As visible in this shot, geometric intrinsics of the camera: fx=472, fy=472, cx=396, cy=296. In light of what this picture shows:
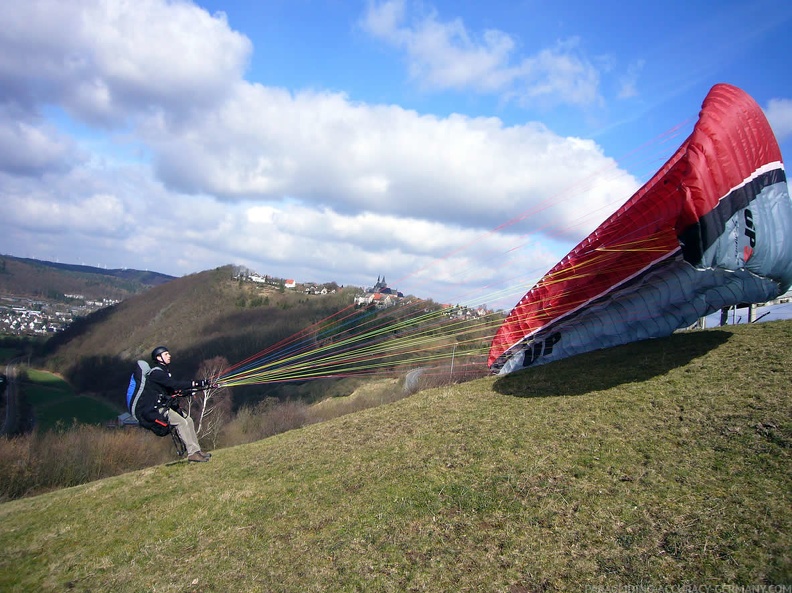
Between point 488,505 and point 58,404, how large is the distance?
234 feet

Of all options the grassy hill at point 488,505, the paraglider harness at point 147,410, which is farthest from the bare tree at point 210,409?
the grassy hill at point 488,505

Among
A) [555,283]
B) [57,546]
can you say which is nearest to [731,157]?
[555,283]

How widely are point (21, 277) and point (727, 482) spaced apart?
24298cm

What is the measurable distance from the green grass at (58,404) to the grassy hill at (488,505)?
52.8 meters

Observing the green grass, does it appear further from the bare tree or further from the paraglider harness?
the paraglider harness

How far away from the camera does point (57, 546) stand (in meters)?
5.87

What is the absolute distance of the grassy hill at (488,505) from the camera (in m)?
4.05

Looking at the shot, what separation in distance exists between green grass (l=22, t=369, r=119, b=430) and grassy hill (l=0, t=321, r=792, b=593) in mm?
52840

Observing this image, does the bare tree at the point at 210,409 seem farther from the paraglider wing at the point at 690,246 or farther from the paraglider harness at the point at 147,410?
the paraglider wing at the point at 690,246

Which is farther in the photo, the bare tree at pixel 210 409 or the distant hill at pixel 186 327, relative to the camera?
the distant hill at pixel 186 327

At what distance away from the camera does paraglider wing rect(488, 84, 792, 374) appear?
5.74 metres

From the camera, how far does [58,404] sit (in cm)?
6019

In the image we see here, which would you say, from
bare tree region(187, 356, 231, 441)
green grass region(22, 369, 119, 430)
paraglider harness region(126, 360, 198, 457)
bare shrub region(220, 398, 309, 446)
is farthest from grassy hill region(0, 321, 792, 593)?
green grass region(22, 369, 119, 430)

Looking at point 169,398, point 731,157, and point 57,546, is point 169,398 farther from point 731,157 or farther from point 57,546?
point 731,157
